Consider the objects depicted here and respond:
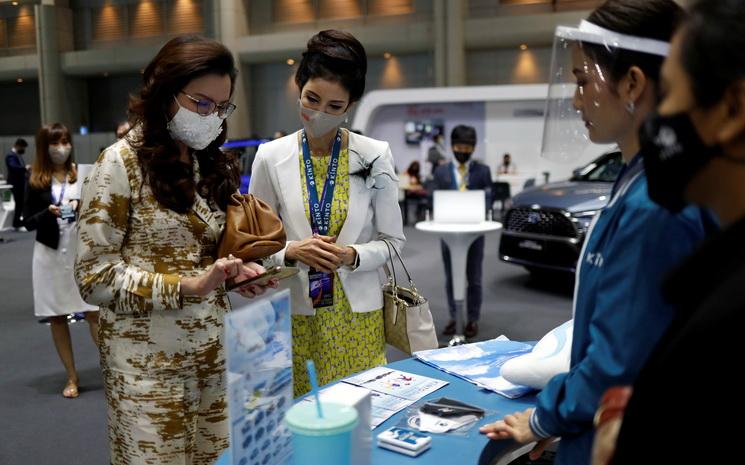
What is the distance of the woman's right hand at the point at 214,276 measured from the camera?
1.65 metres

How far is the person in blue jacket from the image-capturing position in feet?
3.50

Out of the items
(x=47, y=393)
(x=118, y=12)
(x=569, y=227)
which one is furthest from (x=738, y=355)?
(x=118, y=12)

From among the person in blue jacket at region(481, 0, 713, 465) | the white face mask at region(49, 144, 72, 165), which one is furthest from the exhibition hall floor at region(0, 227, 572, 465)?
the person in blue jacket at region(481, 0, 713, 465)

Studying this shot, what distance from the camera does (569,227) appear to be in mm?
6512

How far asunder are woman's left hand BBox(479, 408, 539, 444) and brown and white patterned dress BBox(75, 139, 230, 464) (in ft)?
2.49

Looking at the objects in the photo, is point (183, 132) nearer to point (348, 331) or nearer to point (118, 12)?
point (348, 331)

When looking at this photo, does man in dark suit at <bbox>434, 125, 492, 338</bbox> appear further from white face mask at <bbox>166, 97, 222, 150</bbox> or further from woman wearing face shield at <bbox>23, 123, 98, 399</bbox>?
white face mask at <bbox>166, 97, 222, 150</bbox>

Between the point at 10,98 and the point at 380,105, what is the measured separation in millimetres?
16579

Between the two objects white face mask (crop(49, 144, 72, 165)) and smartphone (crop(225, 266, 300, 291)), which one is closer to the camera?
smartphone (crop(225, 266, 300, 291))

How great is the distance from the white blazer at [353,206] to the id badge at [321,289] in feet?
0.07

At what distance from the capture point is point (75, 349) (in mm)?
5277

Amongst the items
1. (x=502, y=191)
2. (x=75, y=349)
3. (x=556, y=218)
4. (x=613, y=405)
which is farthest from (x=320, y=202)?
(x=502, y=191)

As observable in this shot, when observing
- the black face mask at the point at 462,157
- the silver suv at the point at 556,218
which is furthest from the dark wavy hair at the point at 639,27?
the silver suv at the point at 556,218

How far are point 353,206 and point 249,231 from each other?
50cm
